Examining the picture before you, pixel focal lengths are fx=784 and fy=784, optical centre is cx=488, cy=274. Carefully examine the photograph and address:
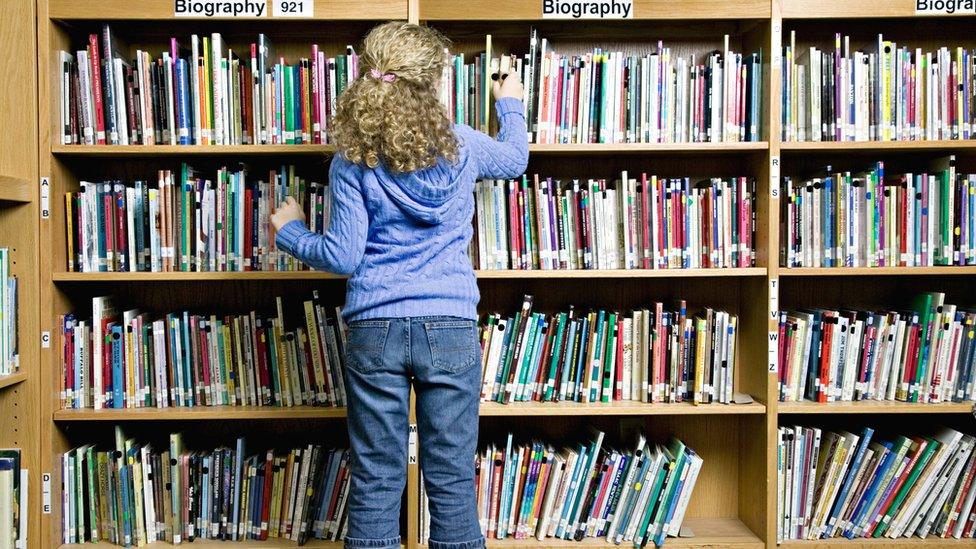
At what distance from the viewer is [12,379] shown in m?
2.05

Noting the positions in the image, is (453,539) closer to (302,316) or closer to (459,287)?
(459,287)

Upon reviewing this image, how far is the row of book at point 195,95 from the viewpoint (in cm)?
217

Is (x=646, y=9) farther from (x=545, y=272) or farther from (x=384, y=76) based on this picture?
(x=384, y=76)

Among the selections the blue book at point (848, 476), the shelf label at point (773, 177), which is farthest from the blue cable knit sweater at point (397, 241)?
the blue book at point (848, 476)

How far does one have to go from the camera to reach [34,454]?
2146mm

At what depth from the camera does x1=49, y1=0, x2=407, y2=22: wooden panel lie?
211 centimetres

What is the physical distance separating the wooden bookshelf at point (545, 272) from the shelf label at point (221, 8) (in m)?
0.04

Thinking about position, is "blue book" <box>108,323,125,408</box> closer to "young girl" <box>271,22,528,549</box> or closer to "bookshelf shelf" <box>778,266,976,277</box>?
"young girl" <box>271,22,528,549</box>

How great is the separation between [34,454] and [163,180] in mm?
828

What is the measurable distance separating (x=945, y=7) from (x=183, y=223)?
7.22 feet

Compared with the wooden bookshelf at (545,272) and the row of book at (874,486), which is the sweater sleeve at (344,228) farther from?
the row of book at (874,486)

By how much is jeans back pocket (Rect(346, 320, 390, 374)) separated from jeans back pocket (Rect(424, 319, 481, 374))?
0.31 ft

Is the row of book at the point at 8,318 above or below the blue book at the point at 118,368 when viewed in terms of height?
above

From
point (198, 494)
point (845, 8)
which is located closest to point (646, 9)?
point (845, 8)
